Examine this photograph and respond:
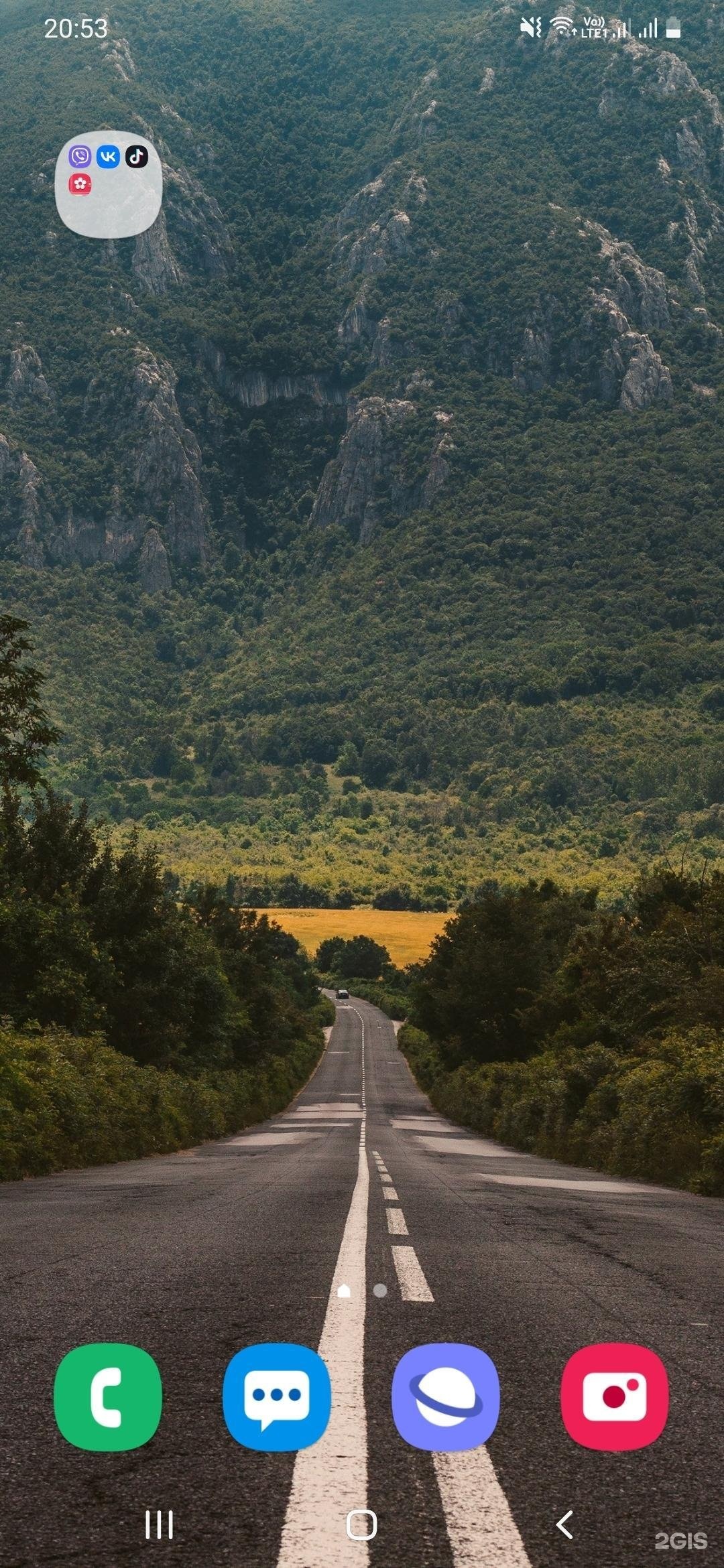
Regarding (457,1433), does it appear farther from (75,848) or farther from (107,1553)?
(75,848)

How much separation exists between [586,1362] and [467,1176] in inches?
690

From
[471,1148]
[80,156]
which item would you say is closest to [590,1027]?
[471,1148]

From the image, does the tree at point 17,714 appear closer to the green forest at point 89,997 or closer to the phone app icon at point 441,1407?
the green forest at point 89,997

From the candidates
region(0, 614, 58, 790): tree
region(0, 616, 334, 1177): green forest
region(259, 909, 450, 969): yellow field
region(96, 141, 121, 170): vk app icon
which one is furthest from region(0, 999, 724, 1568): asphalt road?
region(259, 909, 450, 969): yellow field

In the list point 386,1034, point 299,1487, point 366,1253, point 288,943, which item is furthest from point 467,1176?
point 288,943

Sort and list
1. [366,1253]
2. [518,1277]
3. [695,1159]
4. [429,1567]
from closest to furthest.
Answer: [429,1567]
[518,1277]
[366,1253]
[695,1159]

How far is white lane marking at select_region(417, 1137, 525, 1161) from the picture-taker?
108ft

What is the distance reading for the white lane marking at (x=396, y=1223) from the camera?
12.7 metres

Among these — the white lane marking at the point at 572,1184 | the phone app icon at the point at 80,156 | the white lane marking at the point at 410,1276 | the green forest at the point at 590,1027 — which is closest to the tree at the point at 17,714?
the white lane marking at the point at 572,1184

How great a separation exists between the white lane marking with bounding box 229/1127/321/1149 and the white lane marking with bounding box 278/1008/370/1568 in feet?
90.1

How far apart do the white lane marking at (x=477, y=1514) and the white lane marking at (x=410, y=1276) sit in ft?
11.8

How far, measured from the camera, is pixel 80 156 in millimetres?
39719

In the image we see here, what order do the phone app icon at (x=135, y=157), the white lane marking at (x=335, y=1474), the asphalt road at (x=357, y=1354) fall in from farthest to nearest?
1. the phone app icon at (x=135, y=157)
2. the asphalt road at (x=357, y=1354)
3. the white lane marking at (x=335, y=1474)

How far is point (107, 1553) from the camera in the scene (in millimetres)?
4117
